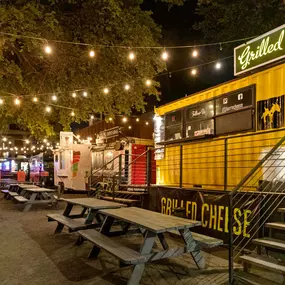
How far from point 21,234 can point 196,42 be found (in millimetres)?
13579

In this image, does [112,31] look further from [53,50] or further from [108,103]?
[108,103]

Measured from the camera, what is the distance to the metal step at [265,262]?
386 centimetres

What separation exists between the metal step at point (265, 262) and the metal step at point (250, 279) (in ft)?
0.62

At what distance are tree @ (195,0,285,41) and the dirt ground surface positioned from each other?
391 inches

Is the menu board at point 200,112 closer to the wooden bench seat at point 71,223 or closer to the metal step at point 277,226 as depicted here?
the metal step at point 277,226

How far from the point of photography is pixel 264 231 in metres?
5.15

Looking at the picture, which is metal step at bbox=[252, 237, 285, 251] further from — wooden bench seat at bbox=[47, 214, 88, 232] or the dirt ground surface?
wooden bench seat at bbox=[47, 214, 88, 232]

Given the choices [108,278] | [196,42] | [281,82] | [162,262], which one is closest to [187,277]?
[162,262]

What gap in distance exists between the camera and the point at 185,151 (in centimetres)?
869

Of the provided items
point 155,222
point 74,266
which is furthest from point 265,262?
point 74,266

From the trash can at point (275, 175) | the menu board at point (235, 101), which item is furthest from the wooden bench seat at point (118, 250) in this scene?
the menu board at point (235, 101)

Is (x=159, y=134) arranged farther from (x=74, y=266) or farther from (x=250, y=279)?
(x=250, y=279)

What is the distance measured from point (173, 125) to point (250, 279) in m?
5.65

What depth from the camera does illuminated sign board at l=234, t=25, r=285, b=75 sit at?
5830 mm
